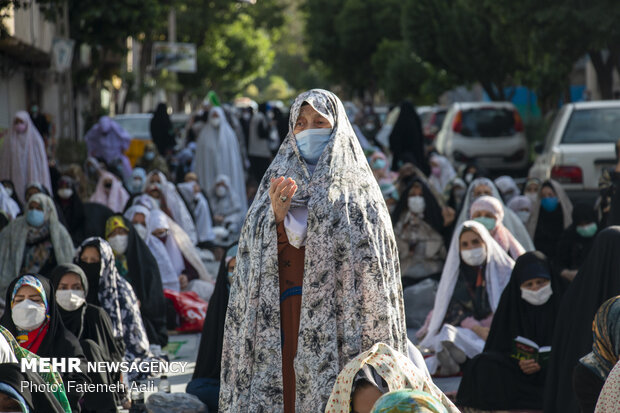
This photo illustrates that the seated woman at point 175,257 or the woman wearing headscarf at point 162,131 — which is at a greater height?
the woman wearing headscarf at point 162,131

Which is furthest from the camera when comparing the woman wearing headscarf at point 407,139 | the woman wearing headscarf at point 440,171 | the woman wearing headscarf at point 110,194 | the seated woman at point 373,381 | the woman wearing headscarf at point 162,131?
the woman wearing headscarf at point 162,131

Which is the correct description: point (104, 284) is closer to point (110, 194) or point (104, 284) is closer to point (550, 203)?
point (550, 203)

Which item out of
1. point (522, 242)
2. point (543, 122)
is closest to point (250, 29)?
point (543, 122)

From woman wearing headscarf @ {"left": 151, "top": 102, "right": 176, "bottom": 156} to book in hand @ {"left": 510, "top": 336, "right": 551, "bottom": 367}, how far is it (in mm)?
11374

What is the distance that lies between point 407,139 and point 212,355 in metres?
8.94

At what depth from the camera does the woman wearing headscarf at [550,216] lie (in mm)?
9492

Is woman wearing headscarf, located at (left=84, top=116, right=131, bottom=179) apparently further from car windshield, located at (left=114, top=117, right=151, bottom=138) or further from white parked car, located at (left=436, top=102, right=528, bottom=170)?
white parked car, located at (left=436, top=102, right=528, bottom=170)

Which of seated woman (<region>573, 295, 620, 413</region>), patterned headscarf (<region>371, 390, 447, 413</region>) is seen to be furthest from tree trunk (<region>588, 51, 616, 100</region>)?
patterned headscarf (<region>371, 390, 447, 413</region>)

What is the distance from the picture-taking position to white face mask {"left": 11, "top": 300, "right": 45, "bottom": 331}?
5.11 m

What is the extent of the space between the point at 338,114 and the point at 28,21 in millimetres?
14274

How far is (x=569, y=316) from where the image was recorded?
16.1 feet

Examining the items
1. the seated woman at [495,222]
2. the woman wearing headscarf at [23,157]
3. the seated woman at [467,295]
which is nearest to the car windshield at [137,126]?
the woman wearing headscarf at [23,157]

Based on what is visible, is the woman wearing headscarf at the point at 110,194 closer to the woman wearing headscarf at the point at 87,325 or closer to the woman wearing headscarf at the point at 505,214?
the woman wearing headscarf at the point at 505,214

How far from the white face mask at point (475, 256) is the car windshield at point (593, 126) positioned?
437 centimetres
